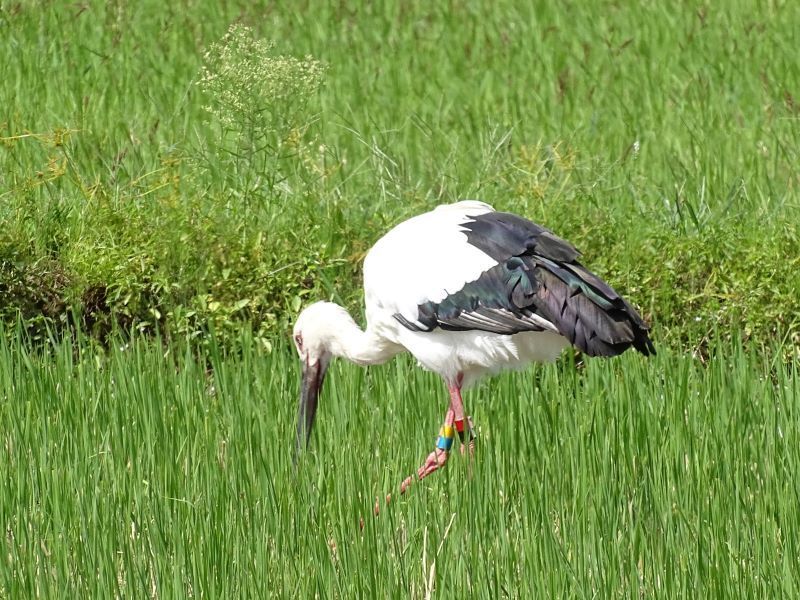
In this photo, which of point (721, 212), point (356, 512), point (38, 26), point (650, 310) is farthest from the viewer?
point (38, 26)

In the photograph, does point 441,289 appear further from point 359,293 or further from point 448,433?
point 359,293

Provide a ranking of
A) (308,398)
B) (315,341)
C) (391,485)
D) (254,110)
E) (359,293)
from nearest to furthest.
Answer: (391,485) < (308,398) < (315,341) < (359,293) < (254,110)

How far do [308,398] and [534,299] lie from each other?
2.96 feet

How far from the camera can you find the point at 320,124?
7.25m

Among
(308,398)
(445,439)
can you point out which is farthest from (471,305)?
(308,398)

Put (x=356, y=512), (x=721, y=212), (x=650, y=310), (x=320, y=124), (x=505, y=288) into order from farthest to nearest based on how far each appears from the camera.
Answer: (x=320, y=124) → (x=721, y=212) → (x=650, y=310) → (x=505, y=288) → (x=356, y=512)

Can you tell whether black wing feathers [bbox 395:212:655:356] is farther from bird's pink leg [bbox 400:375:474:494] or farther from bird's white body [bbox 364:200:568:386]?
bird's pink leg [bbox 400:375:474:494]

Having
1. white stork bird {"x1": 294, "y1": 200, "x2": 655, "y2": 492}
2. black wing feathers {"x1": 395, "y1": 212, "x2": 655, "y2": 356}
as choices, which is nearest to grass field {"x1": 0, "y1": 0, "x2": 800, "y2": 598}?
white stork bird {"x1": 294, "y1": 200, "x2": 655, "y2": 492}

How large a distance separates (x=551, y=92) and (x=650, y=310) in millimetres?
2346

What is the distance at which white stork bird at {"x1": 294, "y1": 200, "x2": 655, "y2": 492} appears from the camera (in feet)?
13.5

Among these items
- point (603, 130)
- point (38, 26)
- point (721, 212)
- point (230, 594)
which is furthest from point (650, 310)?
point (38, 26)

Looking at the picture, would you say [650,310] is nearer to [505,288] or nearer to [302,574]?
[505,288]

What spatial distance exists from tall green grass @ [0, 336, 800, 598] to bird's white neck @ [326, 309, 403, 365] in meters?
0.09

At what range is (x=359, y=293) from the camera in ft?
19.4
